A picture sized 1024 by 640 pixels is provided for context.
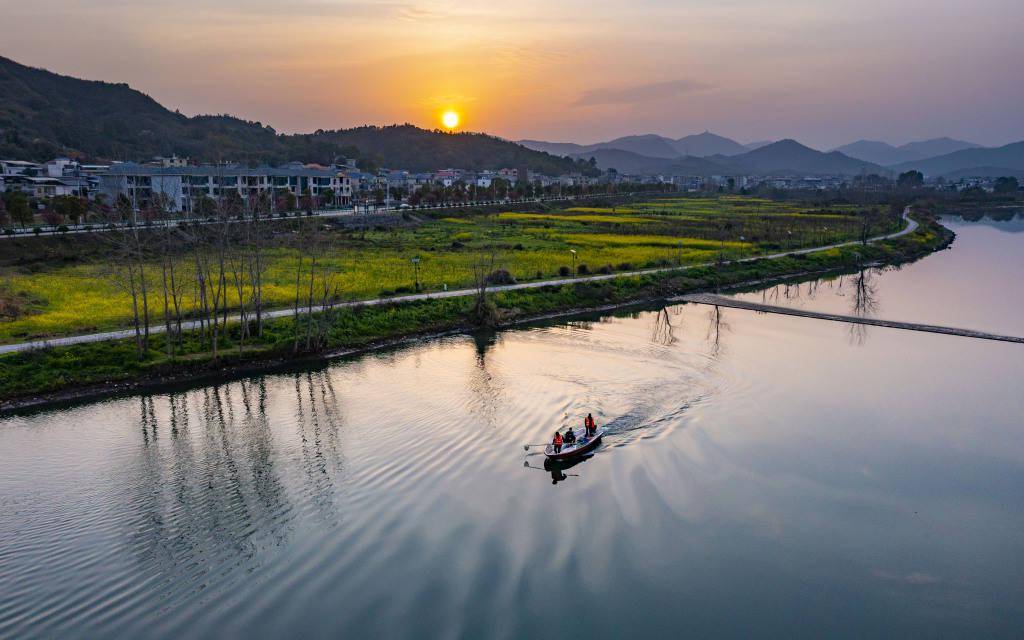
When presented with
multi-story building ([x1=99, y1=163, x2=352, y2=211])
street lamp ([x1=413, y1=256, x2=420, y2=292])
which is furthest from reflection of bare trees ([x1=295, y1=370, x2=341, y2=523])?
multi-story building ([x1=99, y1=163, x2=352, y2=211])

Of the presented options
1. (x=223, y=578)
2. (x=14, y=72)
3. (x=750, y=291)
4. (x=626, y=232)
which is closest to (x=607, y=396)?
(x=223, y=578)

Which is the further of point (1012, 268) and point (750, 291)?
point (1012, 268)

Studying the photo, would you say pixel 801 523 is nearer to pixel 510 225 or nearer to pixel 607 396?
pixel 607 396

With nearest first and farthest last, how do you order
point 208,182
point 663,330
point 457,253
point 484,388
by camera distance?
point 484,388
point 663,330
point 457,253
point 208,182

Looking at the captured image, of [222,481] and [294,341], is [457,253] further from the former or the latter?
[222,481]

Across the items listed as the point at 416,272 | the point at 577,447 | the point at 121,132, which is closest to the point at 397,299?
the point at 416,272
